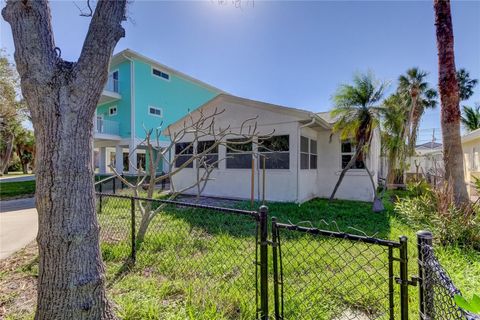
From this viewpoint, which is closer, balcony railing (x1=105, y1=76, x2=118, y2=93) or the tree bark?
the tree bark

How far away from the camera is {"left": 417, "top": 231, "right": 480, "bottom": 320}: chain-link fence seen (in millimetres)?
1338

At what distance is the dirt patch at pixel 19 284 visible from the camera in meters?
2.63

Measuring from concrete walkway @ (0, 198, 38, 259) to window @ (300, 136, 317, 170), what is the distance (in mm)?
7857

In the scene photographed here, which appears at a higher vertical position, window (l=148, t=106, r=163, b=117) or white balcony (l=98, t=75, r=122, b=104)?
white balcony (l=98, t=75, r=122, b=104)

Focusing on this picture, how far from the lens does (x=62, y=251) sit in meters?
2.00

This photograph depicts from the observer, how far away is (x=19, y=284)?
Result: 3.18 m

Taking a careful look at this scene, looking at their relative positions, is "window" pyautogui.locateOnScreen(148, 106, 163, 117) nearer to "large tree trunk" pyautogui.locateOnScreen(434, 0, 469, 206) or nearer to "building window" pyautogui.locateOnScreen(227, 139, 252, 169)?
"building window" pyautogui.locateOnScreen(227, 139, 252, 169)

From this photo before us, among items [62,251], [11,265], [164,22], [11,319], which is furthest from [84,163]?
[164,22]

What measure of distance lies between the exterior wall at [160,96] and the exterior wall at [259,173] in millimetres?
6979

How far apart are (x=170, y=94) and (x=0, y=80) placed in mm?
9465

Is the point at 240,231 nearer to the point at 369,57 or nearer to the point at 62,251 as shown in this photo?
the point at 62,251

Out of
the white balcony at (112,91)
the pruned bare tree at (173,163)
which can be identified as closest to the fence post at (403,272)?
the pruned bare tree at (173,163)

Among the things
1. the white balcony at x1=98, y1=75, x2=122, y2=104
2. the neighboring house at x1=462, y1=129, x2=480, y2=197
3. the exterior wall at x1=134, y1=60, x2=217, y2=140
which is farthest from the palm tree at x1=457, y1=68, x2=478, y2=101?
the white balcony at x1=98, y1=75, x2=122, y2=104

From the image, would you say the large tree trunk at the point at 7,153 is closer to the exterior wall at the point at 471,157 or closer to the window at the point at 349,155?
the window at the point at 349,155
